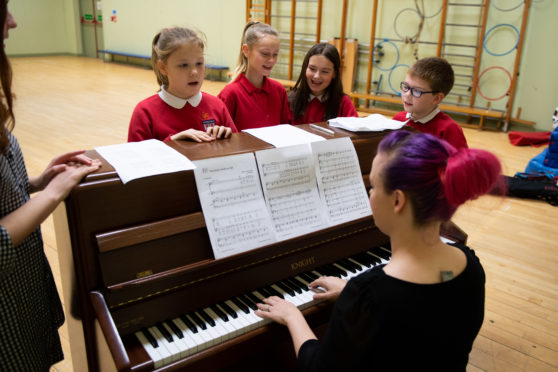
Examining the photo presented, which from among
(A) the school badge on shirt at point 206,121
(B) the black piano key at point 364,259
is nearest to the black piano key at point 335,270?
(B) the black piano key at point 364,259

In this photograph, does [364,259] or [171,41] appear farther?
[171,41]

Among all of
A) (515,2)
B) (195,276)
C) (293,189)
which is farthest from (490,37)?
(195,276)

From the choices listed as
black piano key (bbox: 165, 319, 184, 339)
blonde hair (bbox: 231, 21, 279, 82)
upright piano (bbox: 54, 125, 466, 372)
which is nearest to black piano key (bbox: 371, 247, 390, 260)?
upright piano (bbox: 54, 125, 466, 372)

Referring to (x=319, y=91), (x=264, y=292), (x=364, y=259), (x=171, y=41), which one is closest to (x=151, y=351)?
(x=264, y=292)

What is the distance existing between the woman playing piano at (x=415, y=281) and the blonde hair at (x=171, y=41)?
131cm

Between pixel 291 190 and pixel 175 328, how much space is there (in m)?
0.60

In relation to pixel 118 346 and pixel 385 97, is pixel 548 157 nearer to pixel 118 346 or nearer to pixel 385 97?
pixel 385 97

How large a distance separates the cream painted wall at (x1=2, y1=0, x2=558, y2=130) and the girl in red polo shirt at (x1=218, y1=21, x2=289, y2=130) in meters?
5.44

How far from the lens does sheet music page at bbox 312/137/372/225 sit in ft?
5.30

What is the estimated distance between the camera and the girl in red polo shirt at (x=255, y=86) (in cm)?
256

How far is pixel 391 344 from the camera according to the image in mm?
931

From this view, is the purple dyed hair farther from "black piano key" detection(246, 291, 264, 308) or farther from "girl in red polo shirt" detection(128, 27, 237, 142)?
"girl in red polo shirt" detection(128, 27, 237, 142)

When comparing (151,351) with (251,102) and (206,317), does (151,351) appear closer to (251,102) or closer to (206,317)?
(206,317)

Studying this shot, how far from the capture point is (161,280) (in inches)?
49.3
